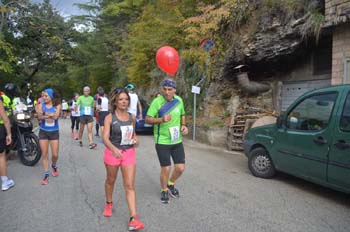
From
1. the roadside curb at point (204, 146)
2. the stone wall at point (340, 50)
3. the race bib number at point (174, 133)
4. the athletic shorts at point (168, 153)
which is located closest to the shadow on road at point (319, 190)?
the athletic shorts at point (168, 153)

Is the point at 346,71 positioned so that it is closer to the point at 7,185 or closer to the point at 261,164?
the point at 261,164

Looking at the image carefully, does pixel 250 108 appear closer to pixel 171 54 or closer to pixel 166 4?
pixel 171 54

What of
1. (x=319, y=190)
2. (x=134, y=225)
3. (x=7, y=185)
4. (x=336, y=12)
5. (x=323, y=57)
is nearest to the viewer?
(x=134, y=225)

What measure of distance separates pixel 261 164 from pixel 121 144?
10.9 ft

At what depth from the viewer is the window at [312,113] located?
4.52m

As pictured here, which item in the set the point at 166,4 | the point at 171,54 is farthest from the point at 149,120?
the point at 166,4

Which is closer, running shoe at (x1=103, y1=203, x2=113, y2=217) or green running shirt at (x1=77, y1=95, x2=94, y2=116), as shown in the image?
running shoe at (x1=103, y1=203, x2=113, y2=217)

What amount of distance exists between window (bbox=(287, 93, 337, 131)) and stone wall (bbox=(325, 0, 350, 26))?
3575mm

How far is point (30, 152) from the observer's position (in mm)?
6637

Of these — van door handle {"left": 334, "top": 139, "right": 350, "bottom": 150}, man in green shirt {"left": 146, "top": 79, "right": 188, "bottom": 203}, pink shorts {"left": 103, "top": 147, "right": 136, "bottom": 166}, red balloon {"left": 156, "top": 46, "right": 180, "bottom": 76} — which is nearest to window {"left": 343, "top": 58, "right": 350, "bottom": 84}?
van door handle {"left": 334, "top": 139, "right": 350, "bottom": 150}

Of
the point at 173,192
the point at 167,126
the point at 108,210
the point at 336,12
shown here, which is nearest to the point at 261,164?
the point at 173,192

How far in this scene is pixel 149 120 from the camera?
4195 millimetres

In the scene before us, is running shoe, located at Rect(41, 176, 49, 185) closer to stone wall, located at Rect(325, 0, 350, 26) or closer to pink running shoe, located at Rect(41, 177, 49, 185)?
pink running shoe, located at Rect(41, 177, 49, 185)

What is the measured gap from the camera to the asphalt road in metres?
3.63
